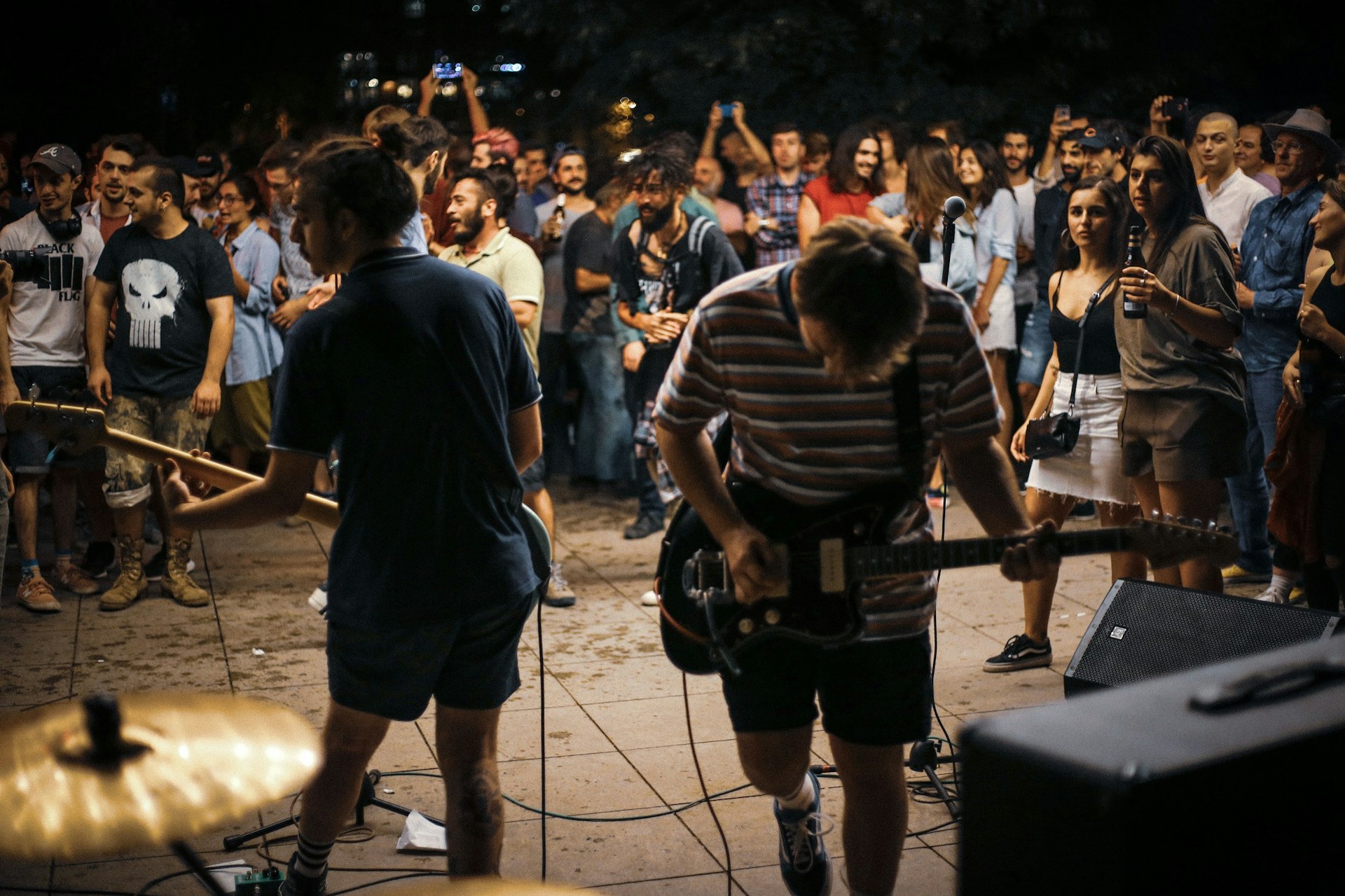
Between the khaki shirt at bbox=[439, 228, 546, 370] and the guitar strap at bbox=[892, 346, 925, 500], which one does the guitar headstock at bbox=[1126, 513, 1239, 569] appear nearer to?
the guitar strap at bbox=[892, 346, 925, 500]

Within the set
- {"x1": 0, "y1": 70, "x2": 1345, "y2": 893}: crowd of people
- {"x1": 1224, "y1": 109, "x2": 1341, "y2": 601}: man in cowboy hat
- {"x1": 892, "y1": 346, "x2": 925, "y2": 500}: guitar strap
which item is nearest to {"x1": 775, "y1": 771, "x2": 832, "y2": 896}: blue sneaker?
{"x1": 0, "y1": 70, "x2": 1345, "y2": 893}: crowd of people

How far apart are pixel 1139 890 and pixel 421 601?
6.17 ft

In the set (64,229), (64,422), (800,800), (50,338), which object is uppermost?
(64,229)

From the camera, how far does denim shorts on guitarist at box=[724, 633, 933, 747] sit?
325 cm

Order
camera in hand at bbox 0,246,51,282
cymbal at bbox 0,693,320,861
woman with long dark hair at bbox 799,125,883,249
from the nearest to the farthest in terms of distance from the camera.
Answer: cymbal at bbox 0,693,320,861
camera in hand at bbox 0,246,51,282
woman with long dark hair at bbox 799,125,883,249

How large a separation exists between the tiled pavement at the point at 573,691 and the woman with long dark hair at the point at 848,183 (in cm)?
233

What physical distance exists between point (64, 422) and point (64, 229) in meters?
3.63

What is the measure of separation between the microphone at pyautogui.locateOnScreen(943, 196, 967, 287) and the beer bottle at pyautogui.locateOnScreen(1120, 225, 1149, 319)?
919 mm

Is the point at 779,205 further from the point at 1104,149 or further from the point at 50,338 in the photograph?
the point at 50,338

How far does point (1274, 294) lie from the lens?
6.74m

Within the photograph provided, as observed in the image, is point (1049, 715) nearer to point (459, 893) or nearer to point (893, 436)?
point (459, 893)

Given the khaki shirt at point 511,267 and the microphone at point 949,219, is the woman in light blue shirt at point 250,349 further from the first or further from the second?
the microphone at point 949,219

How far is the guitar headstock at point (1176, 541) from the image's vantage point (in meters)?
3.32

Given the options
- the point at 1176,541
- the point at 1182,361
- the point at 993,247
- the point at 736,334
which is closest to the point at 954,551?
the point at 1176,541
